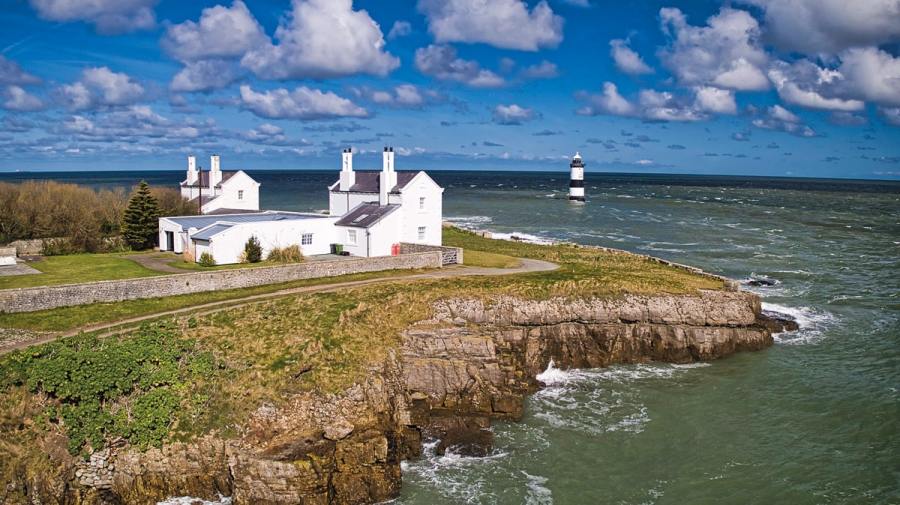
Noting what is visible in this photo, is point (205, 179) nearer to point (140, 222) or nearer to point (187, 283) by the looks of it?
point (140, 222)

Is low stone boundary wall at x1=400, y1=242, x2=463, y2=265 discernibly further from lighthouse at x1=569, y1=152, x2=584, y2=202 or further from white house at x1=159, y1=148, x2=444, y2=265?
lighthouse at x1=569, y1=152, x2=584, y2=202

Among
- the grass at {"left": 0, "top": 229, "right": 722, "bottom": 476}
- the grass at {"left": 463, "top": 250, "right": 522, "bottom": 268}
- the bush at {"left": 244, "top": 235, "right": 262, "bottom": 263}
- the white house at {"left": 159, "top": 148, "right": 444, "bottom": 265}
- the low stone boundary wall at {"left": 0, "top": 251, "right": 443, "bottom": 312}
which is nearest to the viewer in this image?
the grass at {"left": 0, "top": 229, "right": 722, "bottom": 476}

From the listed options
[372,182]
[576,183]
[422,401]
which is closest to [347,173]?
[372,182]

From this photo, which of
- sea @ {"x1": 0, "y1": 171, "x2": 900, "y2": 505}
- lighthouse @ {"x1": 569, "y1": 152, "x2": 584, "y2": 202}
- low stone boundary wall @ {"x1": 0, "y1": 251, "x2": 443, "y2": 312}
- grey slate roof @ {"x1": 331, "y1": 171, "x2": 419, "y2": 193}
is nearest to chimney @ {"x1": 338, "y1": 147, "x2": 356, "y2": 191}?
grey slate roof @ {"x1": 331, "y1": 171, "x2": 419, "y2": 193}

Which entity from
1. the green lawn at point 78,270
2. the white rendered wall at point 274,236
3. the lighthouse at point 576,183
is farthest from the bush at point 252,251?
the lighthouse at point 576,183

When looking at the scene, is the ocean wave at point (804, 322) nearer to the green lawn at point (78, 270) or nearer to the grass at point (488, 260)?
the grass at point (488, 260)
